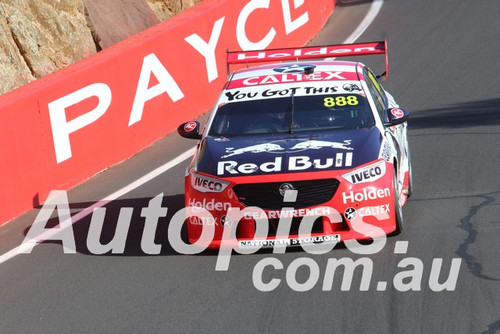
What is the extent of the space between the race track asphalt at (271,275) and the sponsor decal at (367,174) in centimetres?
64

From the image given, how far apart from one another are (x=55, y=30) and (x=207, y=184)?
9.32 m

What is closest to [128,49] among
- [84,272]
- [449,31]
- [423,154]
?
[423,154]

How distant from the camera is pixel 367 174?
9914 millimetres

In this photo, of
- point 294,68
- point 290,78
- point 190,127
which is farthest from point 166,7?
point 190,127

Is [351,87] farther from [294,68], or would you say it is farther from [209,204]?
[209,204]

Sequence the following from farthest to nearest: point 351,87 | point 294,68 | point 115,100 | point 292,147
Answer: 1. point 115,100
2. point 294,68
3. point 351,87
4. point 292,147

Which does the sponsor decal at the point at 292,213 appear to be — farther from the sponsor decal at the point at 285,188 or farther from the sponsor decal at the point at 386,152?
the sponsor decal at the point at 386,152

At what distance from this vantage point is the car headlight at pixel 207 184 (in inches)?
390

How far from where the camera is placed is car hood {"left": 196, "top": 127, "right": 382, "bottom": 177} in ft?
32.4

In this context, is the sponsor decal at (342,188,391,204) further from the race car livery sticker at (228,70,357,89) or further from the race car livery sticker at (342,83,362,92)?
the race car livery sticker at (228,70,357,89)

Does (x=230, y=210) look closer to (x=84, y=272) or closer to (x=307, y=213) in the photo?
(x=307, y=213)

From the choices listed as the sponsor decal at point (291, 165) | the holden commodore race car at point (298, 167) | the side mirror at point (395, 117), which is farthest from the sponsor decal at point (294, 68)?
the sponsor decal at point (291, 165)

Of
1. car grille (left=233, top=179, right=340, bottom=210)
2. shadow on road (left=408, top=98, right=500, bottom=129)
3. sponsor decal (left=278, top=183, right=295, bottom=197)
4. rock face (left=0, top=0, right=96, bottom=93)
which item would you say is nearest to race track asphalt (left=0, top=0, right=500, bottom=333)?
shadow on road (left=408, top=98, right=500, bottom=129)

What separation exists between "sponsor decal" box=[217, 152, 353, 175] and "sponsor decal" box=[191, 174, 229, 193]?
4.0 inches
